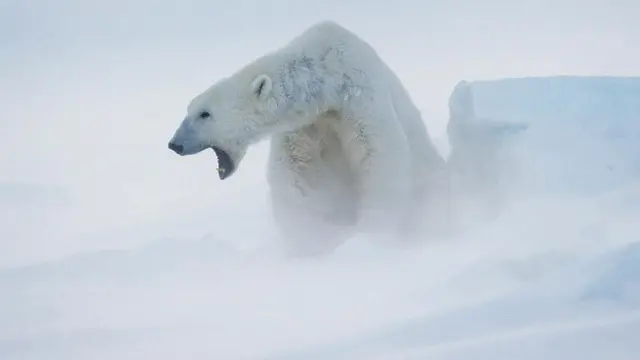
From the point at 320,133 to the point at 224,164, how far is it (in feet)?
2.01

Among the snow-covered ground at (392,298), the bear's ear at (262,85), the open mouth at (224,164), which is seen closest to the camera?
the snow-covered ground at (392,298)

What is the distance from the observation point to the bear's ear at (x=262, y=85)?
5254 mm

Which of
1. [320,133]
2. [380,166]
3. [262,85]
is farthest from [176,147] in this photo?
[380,166]

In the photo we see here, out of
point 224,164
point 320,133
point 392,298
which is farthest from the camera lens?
point 320,133

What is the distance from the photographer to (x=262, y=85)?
5.27 metres

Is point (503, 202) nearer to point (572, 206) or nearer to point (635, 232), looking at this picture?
point (572, 206)

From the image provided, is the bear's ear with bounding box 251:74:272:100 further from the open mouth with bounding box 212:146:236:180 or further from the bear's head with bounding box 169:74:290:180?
the open mouth with bounding box 212:146:236:180

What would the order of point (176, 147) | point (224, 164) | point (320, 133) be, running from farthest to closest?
point (320, 133), point (224, 164), point (176, 147)

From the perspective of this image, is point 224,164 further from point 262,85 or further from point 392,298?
point 392,298

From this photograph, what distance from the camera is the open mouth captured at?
5367mm

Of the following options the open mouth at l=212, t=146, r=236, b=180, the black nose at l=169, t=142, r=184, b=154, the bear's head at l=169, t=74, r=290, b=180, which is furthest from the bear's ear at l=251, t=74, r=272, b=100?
the black nose at l=169, t=142, r=184, b=154

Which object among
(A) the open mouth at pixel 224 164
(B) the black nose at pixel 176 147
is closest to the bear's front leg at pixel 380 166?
(A) the open mouth at pixel 224 164

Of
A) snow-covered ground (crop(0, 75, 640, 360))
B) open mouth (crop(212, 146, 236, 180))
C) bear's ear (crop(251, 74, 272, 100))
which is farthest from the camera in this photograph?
open mouth (crop(212, 146, 236, 180))

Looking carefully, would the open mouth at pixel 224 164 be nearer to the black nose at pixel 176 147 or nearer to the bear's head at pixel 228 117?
the bear's head at pixel 228 117
